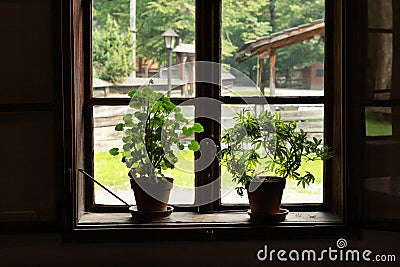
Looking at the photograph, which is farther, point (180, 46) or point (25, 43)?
point (180, 46)

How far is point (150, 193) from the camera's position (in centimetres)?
276

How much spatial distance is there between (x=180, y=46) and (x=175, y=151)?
0.45 metres

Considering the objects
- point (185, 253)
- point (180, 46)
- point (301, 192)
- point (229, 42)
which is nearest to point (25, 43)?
point (180, 46)

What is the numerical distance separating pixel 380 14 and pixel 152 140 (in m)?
1.05

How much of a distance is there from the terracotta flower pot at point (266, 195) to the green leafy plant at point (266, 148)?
0.04 metres

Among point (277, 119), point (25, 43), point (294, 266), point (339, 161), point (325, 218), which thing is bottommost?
point (294, 266)

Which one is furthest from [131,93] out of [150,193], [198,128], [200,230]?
[200,230]

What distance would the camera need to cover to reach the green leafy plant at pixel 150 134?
110 inches

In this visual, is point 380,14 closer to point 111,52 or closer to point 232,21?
point 232,21

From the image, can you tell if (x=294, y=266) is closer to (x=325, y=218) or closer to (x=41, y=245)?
(x=325, y=218)

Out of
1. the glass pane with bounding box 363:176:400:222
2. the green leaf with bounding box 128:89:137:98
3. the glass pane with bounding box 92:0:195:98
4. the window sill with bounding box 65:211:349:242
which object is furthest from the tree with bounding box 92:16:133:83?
the glass pane with bounding box 363:176:400:222

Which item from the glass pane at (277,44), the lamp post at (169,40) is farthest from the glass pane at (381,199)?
the lamp post at (169,40)

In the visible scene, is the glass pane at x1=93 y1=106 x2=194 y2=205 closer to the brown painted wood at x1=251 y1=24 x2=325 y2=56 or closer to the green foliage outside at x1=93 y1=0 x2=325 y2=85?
the green foliage outside at x1=93 y1=0 x2=325 y2=85

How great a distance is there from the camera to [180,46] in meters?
2.88
